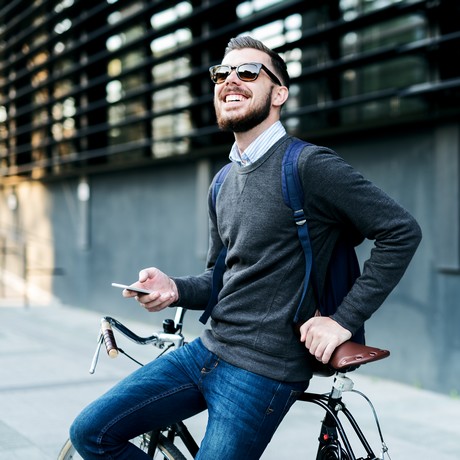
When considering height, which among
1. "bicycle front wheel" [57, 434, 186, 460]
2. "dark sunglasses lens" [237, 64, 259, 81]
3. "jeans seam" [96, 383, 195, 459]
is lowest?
"bicycle front wheel" [57, 434, 186, 460]

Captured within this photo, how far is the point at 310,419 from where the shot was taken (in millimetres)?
5590

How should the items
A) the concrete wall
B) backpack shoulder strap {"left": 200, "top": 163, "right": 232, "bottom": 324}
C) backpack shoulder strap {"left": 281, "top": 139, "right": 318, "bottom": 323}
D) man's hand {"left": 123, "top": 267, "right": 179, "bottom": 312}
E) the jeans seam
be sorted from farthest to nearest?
1. the concrete wall
2. backpack shoulder strap {"left": 200, "top": 163, "right": 232, "bottom": 324}
3. man's hand {"left": 123, "top": 267, "right": 179, "bottom": 312}
4. the jeans seam
5. backpack shoulder strap {"left": 281, "top": 139, "right": 318, "bottom": 323}

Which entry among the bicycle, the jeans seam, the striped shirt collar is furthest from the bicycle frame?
the striped shirt collar

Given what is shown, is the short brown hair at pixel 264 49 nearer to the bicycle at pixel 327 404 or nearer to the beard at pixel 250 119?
the beard at pixel 250 119

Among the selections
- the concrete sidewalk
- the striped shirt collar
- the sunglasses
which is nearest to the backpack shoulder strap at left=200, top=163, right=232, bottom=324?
the striped shirt collar

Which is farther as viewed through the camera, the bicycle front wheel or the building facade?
the building facade

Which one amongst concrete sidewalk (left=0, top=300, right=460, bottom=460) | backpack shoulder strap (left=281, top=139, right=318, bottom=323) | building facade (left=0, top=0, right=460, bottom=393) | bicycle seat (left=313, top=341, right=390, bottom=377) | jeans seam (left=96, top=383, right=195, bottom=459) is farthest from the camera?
building facade (left=0, top=0, right=460, bottom=393)

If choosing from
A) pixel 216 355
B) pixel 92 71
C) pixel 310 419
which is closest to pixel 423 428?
pixel 310 419

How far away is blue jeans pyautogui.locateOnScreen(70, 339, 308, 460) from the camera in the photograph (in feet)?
7.97

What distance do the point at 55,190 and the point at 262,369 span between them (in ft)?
39.5

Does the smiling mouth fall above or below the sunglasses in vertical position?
below

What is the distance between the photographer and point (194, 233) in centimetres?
959

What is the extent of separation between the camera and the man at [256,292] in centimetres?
236

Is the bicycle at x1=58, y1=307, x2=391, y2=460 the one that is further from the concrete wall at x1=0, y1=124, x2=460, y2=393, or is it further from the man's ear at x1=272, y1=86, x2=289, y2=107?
the concrete wall at x1=0, y1=124, x2=460, y2=393
